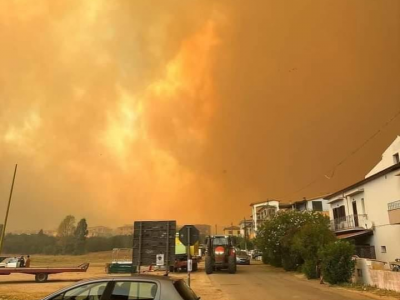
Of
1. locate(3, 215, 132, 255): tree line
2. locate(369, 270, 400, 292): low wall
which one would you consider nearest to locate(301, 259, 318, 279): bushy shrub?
locate(369, 270, 400, 292): low wall

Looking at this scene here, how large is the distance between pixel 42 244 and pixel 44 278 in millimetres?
110140

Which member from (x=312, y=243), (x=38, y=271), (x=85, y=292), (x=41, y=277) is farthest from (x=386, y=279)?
(x=41, y=277)

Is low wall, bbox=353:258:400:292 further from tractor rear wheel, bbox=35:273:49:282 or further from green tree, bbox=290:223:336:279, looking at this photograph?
tractor rear wheel, bbox=35:273:49:282

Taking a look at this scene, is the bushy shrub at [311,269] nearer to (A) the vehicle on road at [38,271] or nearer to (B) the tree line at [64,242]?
(A) the vehicle on road at [38,271]

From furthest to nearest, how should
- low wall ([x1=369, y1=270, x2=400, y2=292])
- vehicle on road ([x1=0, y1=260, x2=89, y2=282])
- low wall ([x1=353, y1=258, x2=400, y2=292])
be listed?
vehicle on road ([x1=0, y1=260, x2=89, y2=282]) → low wall ([x1=353, y1=258, x2=400, y2=292]) → low wall ([x1=369, y1=270, x2=400, y2=292])

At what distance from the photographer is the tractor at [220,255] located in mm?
27605

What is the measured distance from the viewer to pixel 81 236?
126188mm

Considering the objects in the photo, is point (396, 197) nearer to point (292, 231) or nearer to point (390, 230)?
point (390, 230)

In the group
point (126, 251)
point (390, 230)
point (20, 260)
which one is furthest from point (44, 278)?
point (390, 230)

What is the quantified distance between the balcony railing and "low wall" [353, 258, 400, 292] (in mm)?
14302

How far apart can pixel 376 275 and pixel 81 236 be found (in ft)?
406

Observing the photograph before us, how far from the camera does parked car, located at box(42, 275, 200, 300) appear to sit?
536 centimetres

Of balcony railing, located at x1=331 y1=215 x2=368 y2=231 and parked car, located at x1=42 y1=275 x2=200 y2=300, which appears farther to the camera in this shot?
balcony railing, located at x1=331 y1=215 x2=368 y2=231

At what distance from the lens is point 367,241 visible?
30531 millimetres
